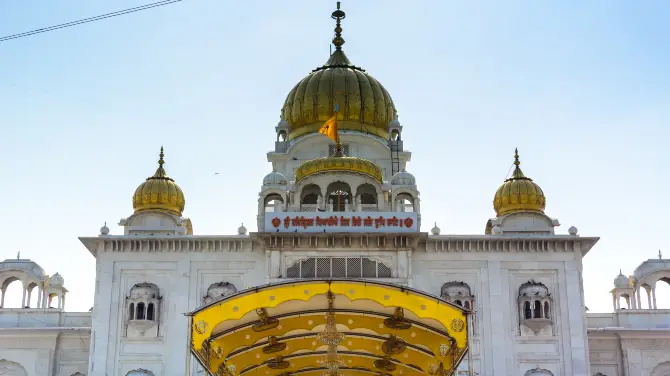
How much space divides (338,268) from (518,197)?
7015 mm

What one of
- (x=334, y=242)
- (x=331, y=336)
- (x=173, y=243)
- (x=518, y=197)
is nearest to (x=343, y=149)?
(x=334, y=242)

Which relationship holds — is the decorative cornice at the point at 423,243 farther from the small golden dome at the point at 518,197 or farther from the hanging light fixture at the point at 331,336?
the hanging light fixture at the point at 331,336

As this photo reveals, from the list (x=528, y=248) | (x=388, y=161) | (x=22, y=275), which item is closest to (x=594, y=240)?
(x=528, y=248)

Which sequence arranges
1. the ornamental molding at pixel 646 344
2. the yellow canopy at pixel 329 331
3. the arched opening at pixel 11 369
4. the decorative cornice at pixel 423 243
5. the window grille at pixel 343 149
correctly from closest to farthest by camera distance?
the yellow canopy at pixel 329 331, the decorative cornice at pixel 423 243, the arched opening at pixel 11 369, the ornamental molding at pixel 646 344, the window grille at pixel 343 149

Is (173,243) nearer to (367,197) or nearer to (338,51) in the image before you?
(367,197)

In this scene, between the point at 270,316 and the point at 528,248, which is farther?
the point at 528,248

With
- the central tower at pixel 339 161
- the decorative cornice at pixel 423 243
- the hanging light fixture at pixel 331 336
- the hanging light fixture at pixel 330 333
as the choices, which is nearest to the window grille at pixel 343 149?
the central tower at pixel 339 161

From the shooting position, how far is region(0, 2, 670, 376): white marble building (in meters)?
30.6

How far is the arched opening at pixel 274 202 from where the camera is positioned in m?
32.4

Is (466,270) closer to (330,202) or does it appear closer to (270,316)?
(330,202)

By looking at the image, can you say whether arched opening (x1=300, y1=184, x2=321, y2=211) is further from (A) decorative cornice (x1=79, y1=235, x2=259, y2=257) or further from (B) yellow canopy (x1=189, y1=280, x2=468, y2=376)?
(B) yellow canopy (x1=189, y1=280, x2=468, y2=376)

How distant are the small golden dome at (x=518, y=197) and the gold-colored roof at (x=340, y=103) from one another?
212 inches

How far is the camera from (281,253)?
1211 inches

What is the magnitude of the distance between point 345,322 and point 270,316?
4.53ft
